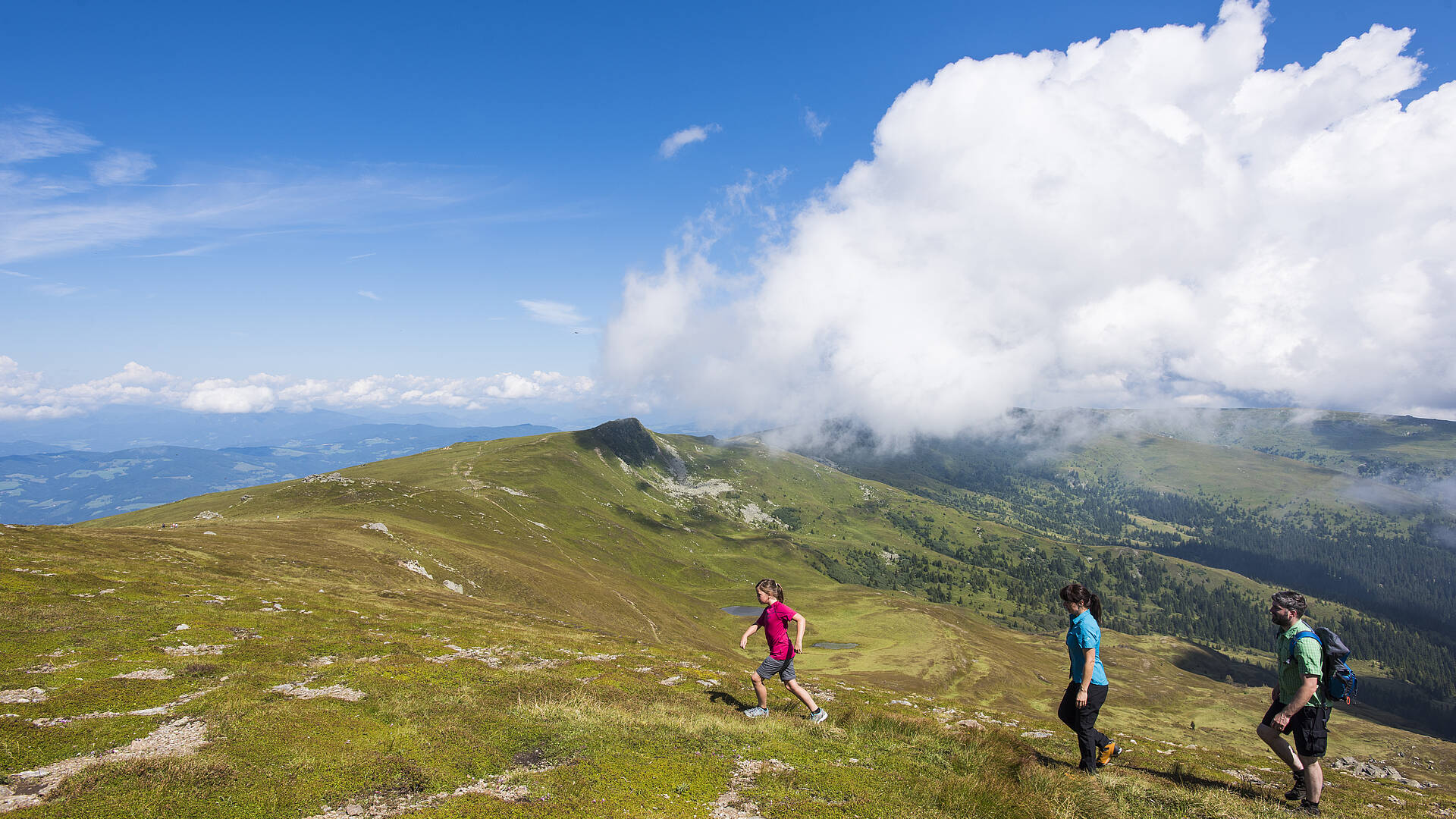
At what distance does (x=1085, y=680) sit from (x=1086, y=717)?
1.77m

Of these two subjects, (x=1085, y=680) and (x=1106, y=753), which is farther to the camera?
(x=1106, y=753)

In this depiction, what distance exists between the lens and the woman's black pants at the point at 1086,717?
16656 millimetres

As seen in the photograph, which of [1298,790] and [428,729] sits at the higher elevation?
[1298,790]

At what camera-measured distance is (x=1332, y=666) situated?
14961 mm

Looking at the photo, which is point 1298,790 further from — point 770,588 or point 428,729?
point 428,729

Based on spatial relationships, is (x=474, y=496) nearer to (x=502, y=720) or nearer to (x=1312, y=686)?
(x=502, y=720)

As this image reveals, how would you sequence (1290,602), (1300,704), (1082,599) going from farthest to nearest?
(1082,599) → (1290,602) → (1300,704)

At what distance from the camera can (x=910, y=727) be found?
20891 mm

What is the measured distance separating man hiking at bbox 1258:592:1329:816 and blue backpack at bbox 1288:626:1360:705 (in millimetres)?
99

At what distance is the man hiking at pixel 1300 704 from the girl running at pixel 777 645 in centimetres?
1267

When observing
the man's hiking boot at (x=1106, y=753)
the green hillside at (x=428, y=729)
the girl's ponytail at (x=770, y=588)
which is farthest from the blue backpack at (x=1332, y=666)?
the girl's ponytail at (x=770, y=588)

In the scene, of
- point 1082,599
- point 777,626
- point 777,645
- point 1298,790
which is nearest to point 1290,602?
point 1082,599

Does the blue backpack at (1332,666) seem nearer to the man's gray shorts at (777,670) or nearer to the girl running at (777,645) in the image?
the girl running at (777,645)

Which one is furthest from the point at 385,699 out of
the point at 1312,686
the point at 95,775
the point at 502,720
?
the point at 1312,686
